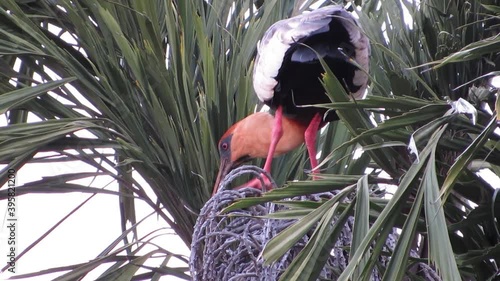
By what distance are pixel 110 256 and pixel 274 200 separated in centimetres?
108

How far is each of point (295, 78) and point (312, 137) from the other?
10.0 inches

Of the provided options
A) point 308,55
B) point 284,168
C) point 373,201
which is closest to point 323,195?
point 373,201

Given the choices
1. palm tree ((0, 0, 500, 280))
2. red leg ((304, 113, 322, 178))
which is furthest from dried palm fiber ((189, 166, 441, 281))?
red leg ((304, 113, 322, 178))

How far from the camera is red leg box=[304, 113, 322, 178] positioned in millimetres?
2850

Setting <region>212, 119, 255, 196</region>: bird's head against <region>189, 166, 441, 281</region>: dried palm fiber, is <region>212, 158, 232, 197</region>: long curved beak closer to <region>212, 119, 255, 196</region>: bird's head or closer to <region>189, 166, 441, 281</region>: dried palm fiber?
<region>212, 119, 255, 196</region>: bird's head

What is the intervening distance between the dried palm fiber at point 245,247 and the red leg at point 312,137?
723 millimetres

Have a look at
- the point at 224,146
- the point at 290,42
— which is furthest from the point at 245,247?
the point at 224,146

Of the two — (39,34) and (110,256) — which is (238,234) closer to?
(110,256)

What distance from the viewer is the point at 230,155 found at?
3.02m

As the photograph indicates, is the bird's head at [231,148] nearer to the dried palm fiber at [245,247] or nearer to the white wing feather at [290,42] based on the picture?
the white wing feather at [290,42]

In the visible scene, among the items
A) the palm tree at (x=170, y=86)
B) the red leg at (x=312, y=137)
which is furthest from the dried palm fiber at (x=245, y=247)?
the red leg at (x=312, y=137)

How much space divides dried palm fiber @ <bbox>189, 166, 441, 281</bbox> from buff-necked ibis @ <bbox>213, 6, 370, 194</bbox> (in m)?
0.37

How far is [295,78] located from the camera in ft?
9.10

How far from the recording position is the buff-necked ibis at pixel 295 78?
2.55 meters
